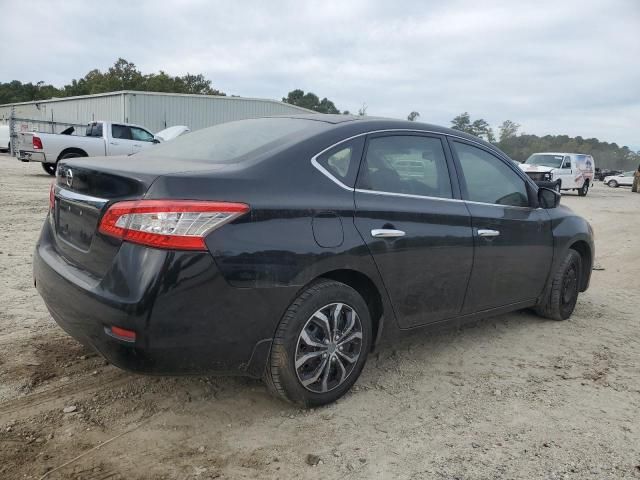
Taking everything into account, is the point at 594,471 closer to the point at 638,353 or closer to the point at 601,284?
the point at 638,353

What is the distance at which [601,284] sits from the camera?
21.0ft

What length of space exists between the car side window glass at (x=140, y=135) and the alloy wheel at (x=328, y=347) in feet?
50.6

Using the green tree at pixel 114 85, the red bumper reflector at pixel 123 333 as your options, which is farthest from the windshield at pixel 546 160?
the green tree at pixel 114 85

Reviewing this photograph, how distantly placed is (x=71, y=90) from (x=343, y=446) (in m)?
74.3

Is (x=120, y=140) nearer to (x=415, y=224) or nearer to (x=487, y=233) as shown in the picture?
(x=487, y=233)

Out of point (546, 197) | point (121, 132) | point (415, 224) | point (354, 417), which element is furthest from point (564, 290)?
point (121, 132)

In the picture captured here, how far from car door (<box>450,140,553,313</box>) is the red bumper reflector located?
7.38ft

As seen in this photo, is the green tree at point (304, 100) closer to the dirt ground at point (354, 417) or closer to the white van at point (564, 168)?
the white van at point (564, 168)

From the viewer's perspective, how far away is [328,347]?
2877mm

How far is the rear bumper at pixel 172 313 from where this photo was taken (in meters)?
2.32

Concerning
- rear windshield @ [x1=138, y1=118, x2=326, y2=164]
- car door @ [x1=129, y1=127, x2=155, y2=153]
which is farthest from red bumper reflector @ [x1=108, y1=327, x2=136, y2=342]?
car door @ [x1=129, y1=127, x2=155, y2=153]

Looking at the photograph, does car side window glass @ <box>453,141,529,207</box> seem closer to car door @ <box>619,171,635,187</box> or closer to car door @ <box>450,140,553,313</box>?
car door @ <box>450,140,553,313</box>

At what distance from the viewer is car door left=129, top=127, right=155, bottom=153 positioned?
1667cm

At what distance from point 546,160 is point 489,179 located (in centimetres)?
2112
